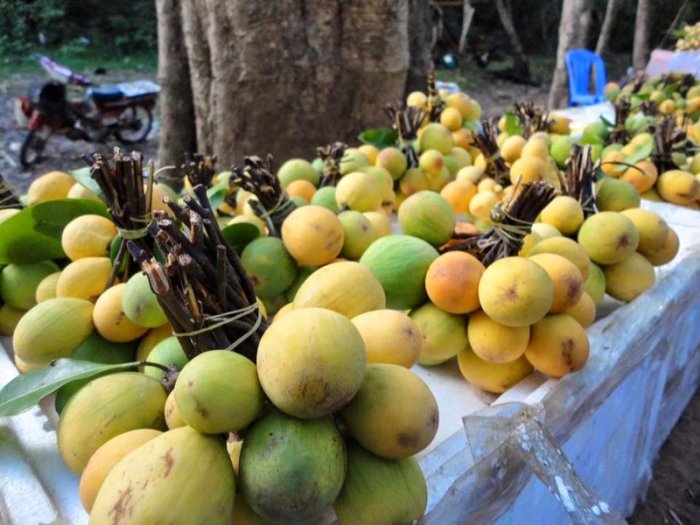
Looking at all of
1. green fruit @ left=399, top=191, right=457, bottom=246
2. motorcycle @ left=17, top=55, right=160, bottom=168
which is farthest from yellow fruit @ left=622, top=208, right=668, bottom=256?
motorcycle @ left=17, top=55, right=160, bottom=168

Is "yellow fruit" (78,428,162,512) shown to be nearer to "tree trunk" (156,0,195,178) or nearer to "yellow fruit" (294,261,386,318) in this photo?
"yellow fruit" (294,261,386,318)

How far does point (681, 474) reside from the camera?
6.95 feet

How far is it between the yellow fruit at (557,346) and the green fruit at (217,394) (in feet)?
2.44

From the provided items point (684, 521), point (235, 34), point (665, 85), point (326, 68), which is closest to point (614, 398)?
point (684, 521)

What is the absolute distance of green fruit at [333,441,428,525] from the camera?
0.82 m

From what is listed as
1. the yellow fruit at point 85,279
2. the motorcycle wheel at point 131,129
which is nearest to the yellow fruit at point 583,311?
the yellow fruit at point 85,279

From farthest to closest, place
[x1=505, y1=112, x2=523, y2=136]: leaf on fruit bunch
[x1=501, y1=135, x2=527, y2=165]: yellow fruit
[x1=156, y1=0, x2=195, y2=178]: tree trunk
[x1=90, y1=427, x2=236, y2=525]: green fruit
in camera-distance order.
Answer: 1. [x1=156, y1=0, x2=195, y2=178]: tree trunk
2. [x1=505, y1=112, x2=523, y2=136]: leaf on fruit bunch
3. [x1=501, y1=135, x2=527, y2=165]: yellow fruit
4. [x1=90, y1=427, x2=236, y2=525]: green fruit

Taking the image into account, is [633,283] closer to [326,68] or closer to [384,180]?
[384,180]

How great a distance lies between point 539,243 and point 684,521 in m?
1.26

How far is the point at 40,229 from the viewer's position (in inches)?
57.4

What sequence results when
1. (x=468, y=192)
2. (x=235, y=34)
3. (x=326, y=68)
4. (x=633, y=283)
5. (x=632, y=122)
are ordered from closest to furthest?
(x=633, y=283) < (x=468, y=192) < (x=235, y=34) < (x=326, y=68) < (x=632, y=122)

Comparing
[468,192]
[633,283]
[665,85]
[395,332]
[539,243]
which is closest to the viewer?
[395,332]

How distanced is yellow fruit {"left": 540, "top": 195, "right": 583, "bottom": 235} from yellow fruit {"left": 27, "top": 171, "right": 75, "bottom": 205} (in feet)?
5.09

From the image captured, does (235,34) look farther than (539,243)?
Yes
